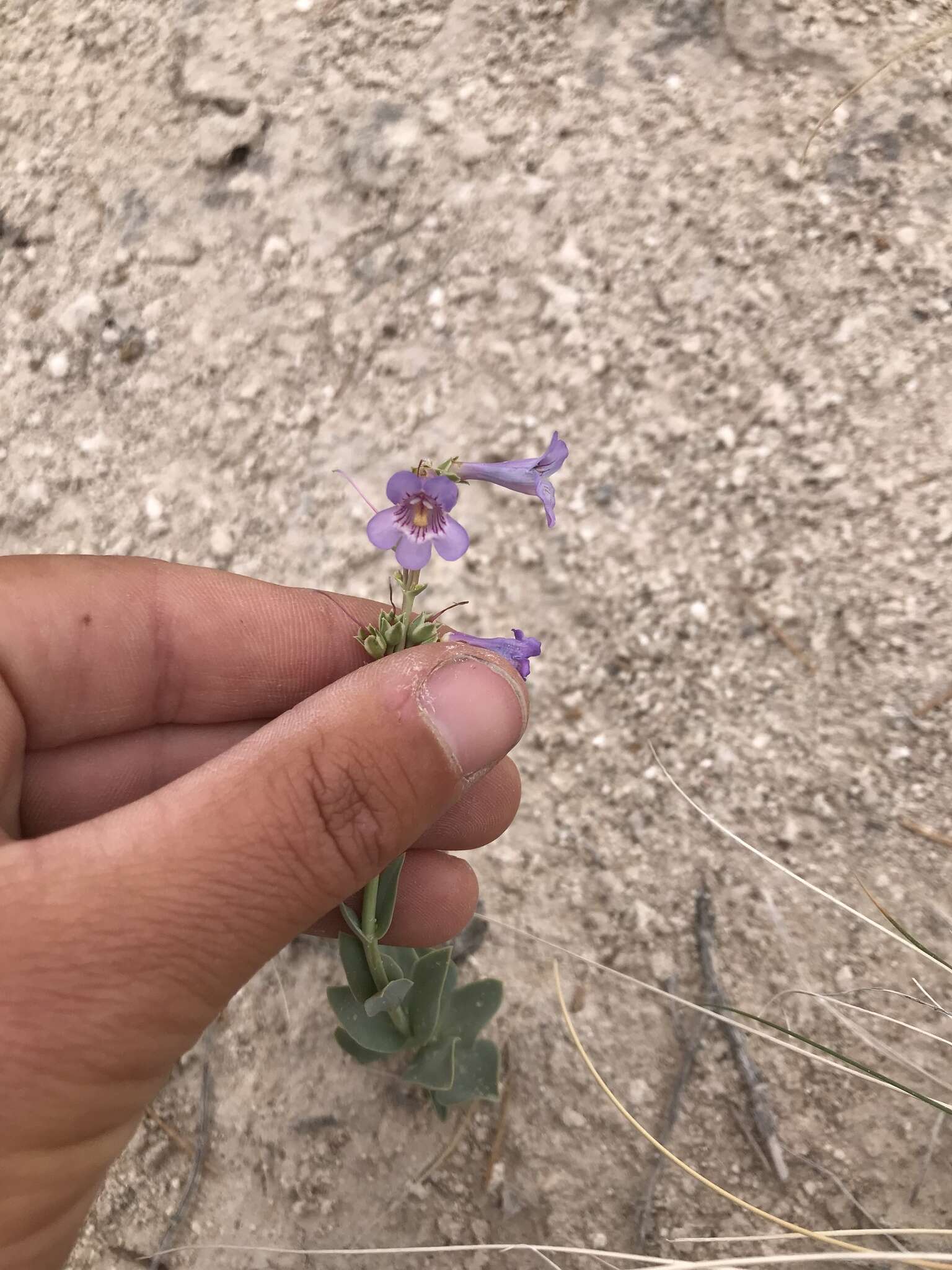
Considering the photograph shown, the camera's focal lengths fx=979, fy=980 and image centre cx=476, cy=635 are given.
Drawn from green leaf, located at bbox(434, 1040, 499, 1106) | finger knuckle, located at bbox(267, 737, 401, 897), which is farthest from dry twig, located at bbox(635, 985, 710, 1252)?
finger knuckle, located at bbox(267, 737, 401, 897)

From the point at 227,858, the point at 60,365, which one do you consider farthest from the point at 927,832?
the point at 60,365

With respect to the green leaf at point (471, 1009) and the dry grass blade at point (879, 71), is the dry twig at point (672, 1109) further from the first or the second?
the dry grass blade at point (879, 71)

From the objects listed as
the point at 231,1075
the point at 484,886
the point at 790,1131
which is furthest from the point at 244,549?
the point at 790,1131

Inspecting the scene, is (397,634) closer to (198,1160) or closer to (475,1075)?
(475,1075)

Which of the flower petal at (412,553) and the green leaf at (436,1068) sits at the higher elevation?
the flower petal at (412,553)

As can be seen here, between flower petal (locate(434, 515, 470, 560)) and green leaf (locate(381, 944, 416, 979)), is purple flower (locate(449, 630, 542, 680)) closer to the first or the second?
flower petal (locate(434, 515, 470, 560))

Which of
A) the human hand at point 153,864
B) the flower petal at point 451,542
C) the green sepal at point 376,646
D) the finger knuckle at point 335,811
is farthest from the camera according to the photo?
the green sepal at point 376,646

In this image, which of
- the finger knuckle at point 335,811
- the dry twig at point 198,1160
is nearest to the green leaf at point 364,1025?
the dry twig at point 198,1160
